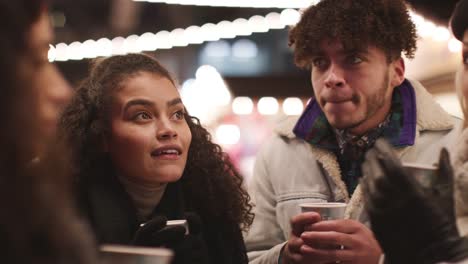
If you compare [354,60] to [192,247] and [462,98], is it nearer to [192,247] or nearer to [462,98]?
[462,98]

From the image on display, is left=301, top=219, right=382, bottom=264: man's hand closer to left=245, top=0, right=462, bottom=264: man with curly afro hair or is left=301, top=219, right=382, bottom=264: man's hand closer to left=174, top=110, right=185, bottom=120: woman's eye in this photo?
left=245, top=0, right=462, bottom=264: man with curly afro hair

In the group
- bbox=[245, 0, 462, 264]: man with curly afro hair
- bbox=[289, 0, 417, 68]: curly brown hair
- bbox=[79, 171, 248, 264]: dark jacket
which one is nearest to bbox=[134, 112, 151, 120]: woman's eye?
bbox=[79, 171, 248, 264]: dark jacket

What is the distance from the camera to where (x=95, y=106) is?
2.13m

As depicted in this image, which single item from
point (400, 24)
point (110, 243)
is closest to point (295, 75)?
point (400, 24)

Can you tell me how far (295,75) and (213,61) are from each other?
10.3ft

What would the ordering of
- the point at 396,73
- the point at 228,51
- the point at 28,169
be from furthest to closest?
the point at 228,51, the point at 396,73, the point at 28,169

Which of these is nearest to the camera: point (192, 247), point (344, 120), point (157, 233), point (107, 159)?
point (157, 233)

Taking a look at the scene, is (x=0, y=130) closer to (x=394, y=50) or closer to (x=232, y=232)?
(x=232, y=232)

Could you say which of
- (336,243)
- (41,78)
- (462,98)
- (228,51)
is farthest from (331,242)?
(228,51)

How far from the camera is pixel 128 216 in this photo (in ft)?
6.49

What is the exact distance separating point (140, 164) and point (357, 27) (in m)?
1.18

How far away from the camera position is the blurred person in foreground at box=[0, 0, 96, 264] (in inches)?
33.5

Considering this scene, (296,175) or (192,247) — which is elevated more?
(296,175)

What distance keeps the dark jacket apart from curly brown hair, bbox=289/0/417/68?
92 centimetres
